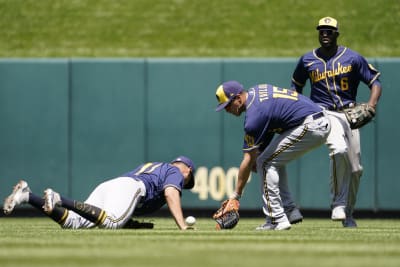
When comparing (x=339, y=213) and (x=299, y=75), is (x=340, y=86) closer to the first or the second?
(x=299, y=75)

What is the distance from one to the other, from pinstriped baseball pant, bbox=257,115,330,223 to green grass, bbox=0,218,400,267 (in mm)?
387

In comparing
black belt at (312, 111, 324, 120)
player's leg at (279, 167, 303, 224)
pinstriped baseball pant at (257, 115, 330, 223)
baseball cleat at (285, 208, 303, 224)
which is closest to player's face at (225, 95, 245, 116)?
pinstriped baseball pant at (257, 115, 330, 223)

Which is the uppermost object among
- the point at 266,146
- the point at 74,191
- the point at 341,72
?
the point at 341,72

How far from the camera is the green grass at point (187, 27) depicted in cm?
1612

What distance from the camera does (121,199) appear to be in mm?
8750

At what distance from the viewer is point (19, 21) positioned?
55.5 ft

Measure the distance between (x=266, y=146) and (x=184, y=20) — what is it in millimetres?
8221

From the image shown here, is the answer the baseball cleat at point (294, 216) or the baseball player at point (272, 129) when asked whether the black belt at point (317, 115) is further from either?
the baseball cleat at point (294, 216)

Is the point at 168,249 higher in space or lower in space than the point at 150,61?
lower

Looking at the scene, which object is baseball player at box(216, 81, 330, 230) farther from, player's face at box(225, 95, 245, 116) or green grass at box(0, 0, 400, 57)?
green grass at box(0, 0, 400, 57)

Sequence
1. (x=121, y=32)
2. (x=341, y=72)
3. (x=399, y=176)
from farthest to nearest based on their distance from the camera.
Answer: (x=121, y=32) → (x=399, y=176) → (x=341, y=72)

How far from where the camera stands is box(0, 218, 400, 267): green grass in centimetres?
558

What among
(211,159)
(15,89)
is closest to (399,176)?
(211,159)

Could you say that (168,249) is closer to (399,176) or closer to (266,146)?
(266,146)
